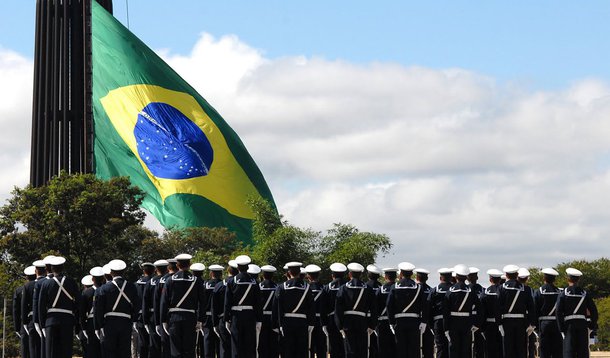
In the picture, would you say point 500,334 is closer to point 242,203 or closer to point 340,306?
point 340,306

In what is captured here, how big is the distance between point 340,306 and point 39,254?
3347 centimetres

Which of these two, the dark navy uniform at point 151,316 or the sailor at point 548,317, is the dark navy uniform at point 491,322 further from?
the dark navy uniform at point 151,316

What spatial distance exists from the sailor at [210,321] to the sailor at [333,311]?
2441 millimetres

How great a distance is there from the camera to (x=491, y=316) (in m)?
26.9

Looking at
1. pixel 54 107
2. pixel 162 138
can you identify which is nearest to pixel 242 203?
pixel 162 138

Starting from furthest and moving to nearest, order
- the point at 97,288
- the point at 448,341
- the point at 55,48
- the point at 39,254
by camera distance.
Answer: the point at 55,48 → the point at 39,254 → the point at 448,341 → the point at 97,288

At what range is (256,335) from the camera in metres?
25.8

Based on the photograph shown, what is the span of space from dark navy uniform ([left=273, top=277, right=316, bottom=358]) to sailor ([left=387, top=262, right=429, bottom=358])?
1.78 meters

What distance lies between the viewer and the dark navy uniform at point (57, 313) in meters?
24.4

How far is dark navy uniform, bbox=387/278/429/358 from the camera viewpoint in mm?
25312

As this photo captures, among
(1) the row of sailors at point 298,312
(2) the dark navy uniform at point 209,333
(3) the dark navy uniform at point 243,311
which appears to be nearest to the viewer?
(1) the row of sailors at point 298,312

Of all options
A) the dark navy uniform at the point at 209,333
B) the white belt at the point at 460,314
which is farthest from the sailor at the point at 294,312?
the white belt at the point at 460,314

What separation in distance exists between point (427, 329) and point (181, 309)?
230 inches

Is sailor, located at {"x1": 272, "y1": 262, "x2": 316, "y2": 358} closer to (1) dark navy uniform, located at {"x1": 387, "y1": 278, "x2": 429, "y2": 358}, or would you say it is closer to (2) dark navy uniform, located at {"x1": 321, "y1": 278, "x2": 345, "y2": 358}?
(2) dark navy uniform, located at {"x1": 321, "y1": 278, "x2": 345, "y2": 358}
